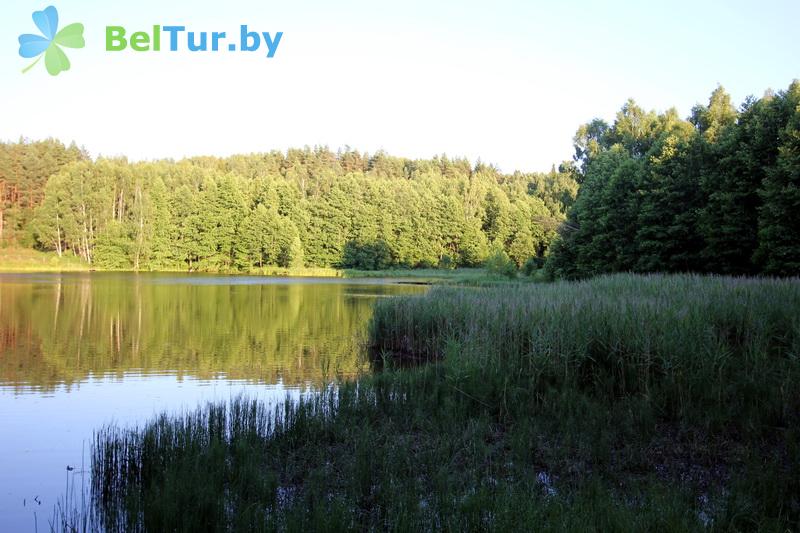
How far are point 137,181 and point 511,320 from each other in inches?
2859

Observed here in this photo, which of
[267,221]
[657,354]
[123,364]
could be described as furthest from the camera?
[267,221]

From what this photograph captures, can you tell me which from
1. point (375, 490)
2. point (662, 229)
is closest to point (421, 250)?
point (662, 229)

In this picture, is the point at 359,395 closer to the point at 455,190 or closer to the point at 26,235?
the point at 26,235

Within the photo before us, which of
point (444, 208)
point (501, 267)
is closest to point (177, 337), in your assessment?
point (501, 267)

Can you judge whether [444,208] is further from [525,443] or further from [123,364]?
[525,443]

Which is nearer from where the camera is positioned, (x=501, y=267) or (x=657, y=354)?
(x=657, y=354)

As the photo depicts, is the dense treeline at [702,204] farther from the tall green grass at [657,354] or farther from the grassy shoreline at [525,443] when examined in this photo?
the grassy shoreline at [525,443]

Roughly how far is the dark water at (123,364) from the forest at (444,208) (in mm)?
15369

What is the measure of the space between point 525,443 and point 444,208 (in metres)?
77.4

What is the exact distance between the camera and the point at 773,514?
5383 millimetres

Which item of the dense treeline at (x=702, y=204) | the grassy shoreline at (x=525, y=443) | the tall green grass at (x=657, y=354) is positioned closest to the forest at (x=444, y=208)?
the dense treeline at (x=702, y=204)

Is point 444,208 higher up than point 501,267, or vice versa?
point 444,208

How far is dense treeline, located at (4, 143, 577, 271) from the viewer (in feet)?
235

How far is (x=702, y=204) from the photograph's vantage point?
30016 millimetres
